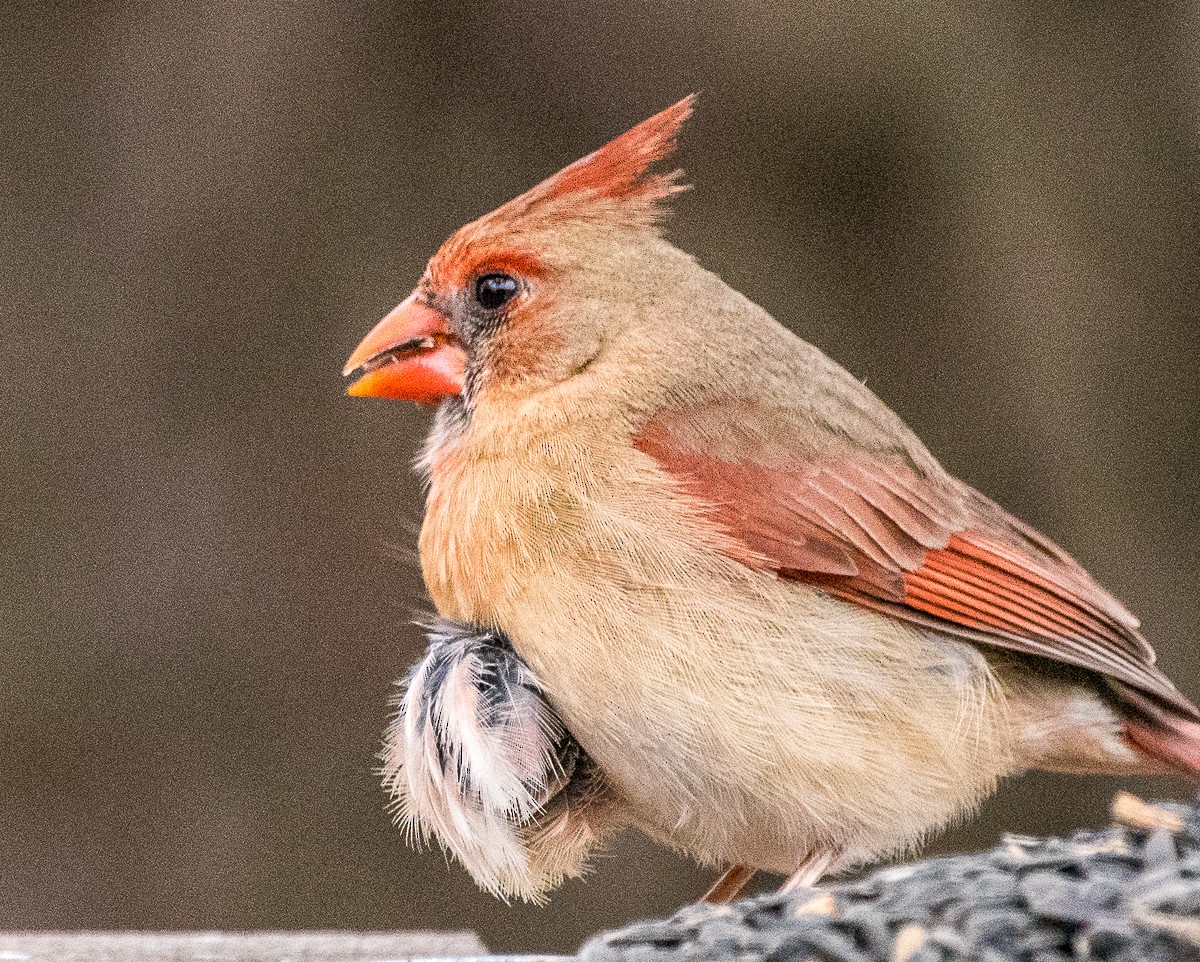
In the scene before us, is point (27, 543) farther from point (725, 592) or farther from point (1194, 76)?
point (1194, 76)

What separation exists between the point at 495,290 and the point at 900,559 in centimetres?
63

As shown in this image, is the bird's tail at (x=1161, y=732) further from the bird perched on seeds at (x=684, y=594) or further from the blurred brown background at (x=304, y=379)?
the blurred brown background at (x=304, y=379)

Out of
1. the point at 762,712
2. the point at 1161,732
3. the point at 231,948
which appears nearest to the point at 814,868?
the point at 762,712

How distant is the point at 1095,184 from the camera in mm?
3008

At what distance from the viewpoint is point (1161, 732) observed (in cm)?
207

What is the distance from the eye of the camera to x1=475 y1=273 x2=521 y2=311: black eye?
7.09 feet

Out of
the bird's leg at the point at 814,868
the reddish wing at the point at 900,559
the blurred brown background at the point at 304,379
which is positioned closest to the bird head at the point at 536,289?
the reddish wing at the point at 900,559

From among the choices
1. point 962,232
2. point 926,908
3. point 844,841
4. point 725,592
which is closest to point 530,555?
point 725,592

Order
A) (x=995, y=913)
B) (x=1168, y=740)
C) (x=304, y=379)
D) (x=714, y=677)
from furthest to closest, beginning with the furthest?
1. (x=304, y=379)
2. (x=1168, y=740)
3. (x=714, y=677)
4. (x=995, y=913)

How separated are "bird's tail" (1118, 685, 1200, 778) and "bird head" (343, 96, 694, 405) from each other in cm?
80

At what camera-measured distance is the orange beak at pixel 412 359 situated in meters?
2.15

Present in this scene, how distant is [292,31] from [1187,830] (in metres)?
2.39

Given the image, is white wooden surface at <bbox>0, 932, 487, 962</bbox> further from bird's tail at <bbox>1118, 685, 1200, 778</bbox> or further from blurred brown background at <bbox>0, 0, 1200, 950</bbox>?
blurred brown background at <bbox>0, 0, 1200, 950</bbox>

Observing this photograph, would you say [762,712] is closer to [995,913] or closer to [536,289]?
[995,913]
